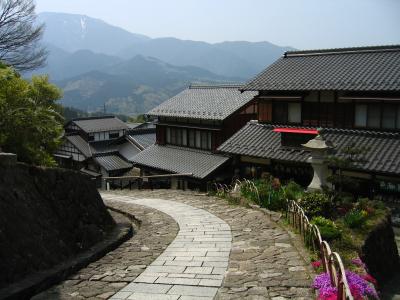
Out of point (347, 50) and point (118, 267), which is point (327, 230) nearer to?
point (118, 267)

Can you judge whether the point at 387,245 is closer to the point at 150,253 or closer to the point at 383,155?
the point at 383,155

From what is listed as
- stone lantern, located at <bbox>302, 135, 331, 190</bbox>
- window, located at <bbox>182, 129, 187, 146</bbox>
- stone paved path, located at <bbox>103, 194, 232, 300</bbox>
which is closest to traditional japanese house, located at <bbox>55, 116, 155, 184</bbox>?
window, located at <bbox>182, 129, 187, 146</bbox>

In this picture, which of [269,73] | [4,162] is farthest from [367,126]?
[4,162]

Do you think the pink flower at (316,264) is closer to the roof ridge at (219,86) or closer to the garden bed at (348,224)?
the garden bed at (348,224)

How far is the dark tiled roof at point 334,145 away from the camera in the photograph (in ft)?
52.9

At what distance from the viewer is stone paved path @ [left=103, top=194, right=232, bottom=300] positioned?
6.78 meters

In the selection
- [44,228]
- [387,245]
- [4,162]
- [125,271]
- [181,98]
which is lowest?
[387,245]

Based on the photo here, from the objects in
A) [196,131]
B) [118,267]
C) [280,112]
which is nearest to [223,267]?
[118,267]

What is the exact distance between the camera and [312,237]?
8844 millimetres

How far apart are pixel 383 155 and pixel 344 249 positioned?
8517 mm

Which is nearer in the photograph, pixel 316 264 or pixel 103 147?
pixel 316 264

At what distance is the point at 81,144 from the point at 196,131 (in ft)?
67.3

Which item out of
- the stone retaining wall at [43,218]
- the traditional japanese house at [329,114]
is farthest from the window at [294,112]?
the stone retaining wall at [43,218]

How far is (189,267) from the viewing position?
812 centimetres
